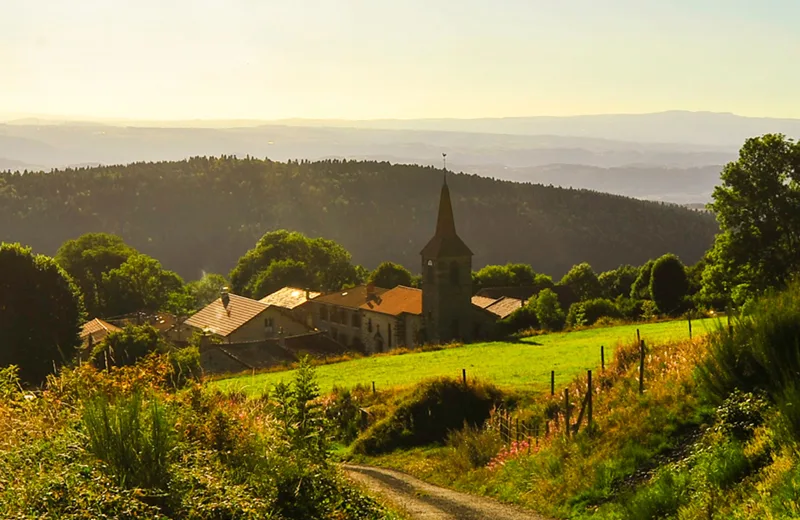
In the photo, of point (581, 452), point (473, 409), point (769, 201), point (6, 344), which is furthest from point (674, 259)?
point (581, 452)

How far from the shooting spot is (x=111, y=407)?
9.48 metres

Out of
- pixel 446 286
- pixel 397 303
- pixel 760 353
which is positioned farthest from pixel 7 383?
pixel 397 303

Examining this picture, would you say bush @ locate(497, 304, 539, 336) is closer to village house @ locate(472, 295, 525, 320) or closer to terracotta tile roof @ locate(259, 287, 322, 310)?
village house @ locate(472, 295, 525, 320)

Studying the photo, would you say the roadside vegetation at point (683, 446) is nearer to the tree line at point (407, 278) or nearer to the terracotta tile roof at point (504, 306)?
the tree line at point (407, 278)

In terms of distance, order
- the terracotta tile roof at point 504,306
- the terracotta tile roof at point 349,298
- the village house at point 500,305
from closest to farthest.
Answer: the terracotta tile roof at point 349,298 → the village house at point 500,305 → the terracotta tile roof at point 504,306

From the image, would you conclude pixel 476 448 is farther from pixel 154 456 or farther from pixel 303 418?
pixel 154 456

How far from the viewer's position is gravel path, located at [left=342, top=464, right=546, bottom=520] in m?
13.5

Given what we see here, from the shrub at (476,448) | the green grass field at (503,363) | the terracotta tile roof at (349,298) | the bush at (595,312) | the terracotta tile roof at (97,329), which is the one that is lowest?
the terracotta tile roof at (97,329)

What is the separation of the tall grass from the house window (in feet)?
185

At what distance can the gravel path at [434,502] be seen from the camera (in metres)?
13.5

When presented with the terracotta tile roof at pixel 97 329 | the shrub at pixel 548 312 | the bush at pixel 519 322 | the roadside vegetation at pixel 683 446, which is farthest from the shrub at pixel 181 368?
the shrub at pixel 548 312

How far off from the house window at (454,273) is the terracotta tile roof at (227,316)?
1546 cm

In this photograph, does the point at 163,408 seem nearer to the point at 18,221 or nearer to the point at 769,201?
the point at 769,201

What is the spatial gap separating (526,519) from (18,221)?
202175 mm
